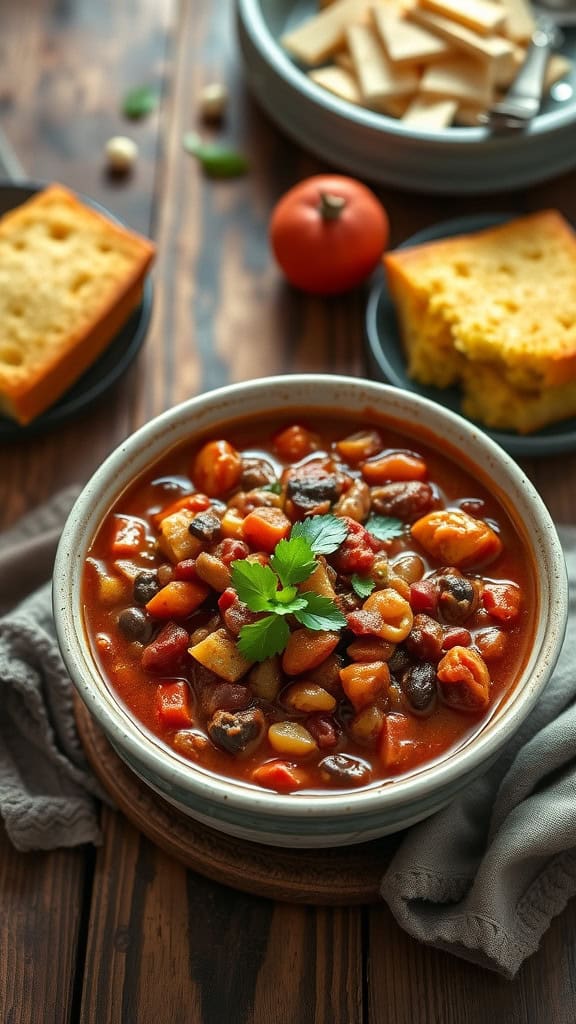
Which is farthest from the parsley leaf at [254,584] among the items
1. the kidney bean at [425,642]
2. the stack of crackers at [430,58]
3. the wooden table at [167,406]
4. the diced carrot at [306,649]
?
the stack of crackers at [430,58]

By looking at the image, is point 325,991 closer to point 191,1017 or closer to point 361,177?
point 191,1017

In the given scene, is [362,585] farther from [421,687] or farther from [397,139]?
[397,139]

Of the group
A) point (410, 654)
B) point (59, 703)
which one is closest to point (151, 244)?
point (59, 703)

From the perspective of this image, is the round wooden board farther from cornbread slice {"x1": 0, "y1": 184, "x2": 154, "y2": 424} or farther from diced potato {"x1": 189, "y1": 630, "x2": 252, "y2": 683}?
cornbread slice {"x1": 0, "y1": 184, "x2": 154, "y2": 424}

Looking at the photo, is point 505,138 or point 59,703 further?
point 505,138

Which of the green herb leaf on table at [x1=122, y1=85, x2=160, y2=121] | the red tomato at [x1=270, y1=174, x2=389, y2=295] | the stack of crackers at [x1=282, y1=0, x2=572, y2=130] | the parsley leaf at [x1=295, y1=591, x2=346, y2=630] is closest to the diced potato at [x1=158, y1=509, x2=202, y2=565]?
the parsley leaf at [x1=295, y1=591, x2=346, y2=630]

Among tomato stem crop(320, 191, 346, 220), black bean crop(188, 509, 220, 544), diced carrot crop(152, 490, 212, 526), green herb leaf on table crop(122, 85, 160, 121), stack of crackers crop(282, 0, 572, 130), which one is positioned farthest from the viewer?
green herb leaf on table crop(122, 85, 160, 121)

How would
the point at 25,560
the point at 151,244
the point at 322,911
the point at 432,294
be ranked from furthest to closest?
the point at 151,244, the point at 432,294, the point at 25,560, the point at 322,911
